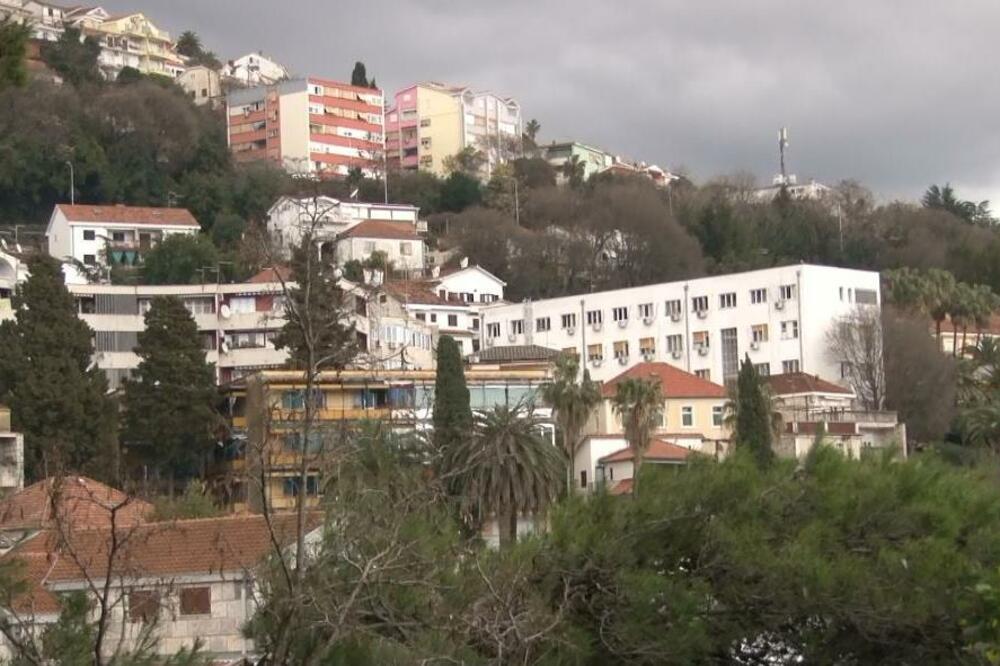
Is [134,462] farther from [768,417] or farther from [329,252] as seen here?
[329,252]

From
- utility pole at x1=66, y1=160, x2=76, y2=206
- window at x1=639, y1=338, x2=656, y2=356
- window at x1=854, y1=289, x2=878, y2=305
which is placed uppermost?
utility pole at x1=66, y1=160, x2=76, y2=206

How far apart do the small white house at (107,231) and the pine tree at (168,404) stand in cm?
2957

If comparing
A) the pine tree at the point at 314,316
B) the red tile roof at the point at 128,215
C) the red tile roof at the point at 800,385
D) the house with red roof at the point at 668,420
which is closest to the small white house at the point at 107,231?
the red tile roof at the point at 128,215

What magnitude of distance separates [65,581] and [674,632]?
1173 cm

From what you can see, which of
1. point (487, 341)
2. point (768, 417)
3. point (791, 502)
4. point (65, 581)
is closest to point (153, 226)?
point (487, 341)

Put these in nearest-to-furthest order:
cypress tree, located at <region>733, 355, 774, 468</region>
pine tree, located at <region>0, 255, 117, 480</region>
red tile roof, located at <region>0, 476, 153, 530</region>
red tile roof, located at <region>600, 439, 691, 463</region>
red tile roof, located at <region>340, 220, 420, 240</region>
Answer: red tile roof, located at <region>0, 476, 153, 530</region> < pine tree, located at <region>0, 255, 117, 480</region> < cypress tree, located at <region>733, 355, 774, 468</region> < red tile roof, located at <region>600, 439, 691, 463</region> < red tile roof, located at <region>340, 220, 420, 240</region>

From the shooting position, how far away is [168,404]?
6631 cm

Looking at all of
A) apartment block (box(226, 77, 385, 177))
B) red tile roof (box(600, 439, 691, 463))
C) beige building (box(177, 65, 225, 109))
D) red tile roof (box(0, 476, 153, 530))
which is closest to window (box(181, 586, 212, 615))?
red tile roof (box(0, 476, 153, 530))

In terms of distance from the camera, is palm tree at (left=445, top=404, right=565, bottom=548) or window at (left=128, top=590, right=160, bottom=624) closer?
window at (left=128, top=590, right=160, bottom=624)

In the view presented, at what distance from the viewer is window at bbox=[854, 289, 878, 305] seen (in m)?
84.3

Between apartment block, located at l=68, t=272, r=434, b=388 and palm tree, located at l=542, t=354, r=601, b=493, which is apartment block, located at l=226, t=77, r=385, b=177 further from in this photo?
palm tree, located at l=542, t=354, r=601, b=493

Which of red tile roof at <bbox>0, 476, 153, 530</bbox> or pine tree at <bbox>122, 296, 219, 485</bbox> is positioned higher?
pine tree at <bbox>122, 296, 219, 485</bbox>

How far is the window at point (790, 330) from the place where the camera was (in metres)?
83.2

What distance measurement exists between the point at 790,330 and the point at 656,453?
18.7 meters
